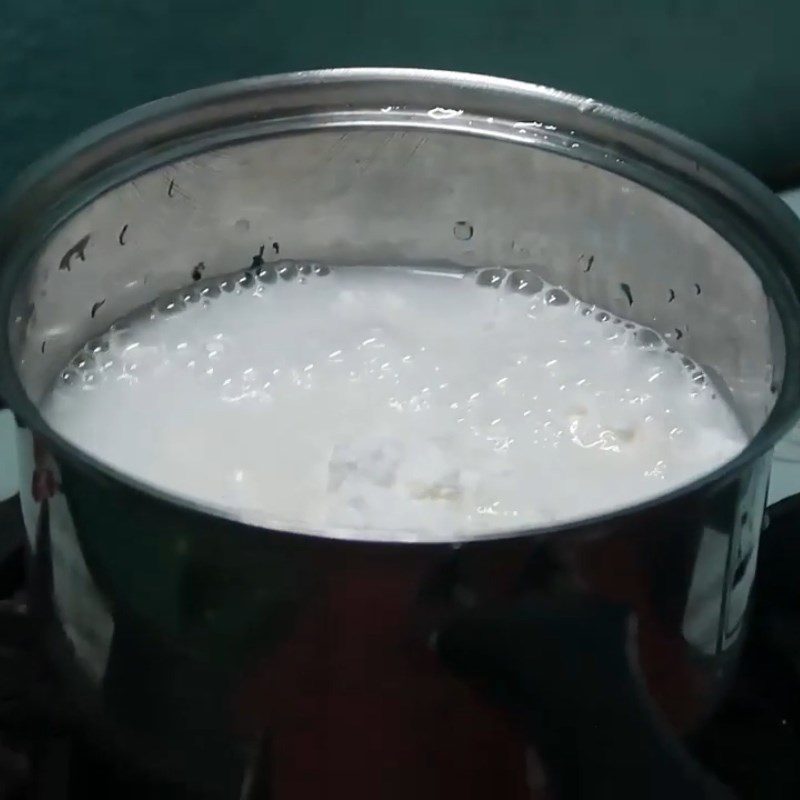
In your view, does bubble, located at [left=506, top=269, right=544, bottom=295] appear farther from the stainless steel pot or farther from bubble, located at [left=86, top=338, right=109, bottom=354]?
bubble, located at [left=86, top=338, right=109, bottom=354]

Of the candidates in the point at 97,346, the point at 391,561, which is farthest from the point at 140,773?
the point at 97,346

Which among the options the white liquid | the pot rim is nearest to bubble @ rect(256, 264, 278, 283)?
the white liquid

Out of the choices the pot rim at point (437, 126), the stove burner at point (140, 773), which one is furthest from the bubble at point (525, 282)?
the stove burner at point (140, 773)

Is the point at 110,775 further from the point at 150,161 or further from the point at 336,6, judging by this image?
the point at 336,6

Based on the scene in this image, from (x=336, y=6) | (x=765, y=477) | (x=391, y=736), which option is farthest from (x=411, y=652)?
(x=336, y=6)

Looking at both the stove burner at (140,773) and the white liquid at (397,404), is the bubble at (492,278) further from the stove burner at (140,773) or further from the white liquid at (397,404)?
the stove burner at (140,773)
